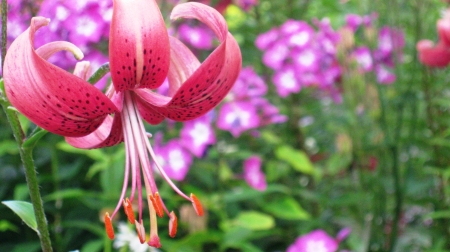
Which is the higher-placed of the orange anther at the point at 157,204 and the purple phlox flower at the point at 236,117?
the orange anther at the point at 157,204

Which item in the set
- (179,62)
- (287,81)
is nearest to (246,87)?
(287,81)

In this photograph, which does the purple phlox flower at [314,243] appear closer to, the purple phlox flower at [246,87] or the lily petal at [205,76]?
the purple phlox flower at [246,87]

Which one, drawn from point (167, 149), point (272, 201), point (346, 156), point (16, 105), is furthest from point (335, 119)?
point (16, 105)

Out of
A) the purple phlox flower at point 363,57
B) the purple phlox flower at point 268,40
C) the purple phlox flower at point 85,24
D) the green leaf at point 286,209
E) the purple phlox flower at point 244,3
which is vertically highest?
the purple phlox flower at point 85,24

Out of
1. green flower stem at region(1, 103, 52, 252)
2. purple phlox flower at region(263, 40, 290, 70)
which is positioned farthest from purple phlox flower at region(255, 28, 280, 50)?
green flower stem at region(1, 103, 52, 252)

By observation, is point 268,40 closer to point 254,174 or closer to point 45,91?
point 254,174

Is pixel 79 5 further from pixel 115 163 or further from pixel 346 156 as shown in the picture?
pixel 346 156

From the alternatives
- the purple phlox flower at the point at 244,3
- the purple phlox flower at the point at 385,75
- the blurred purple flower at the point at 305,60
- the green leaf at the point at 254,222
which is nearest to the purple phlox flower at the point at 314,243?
the green leaf at the point at 254,222
